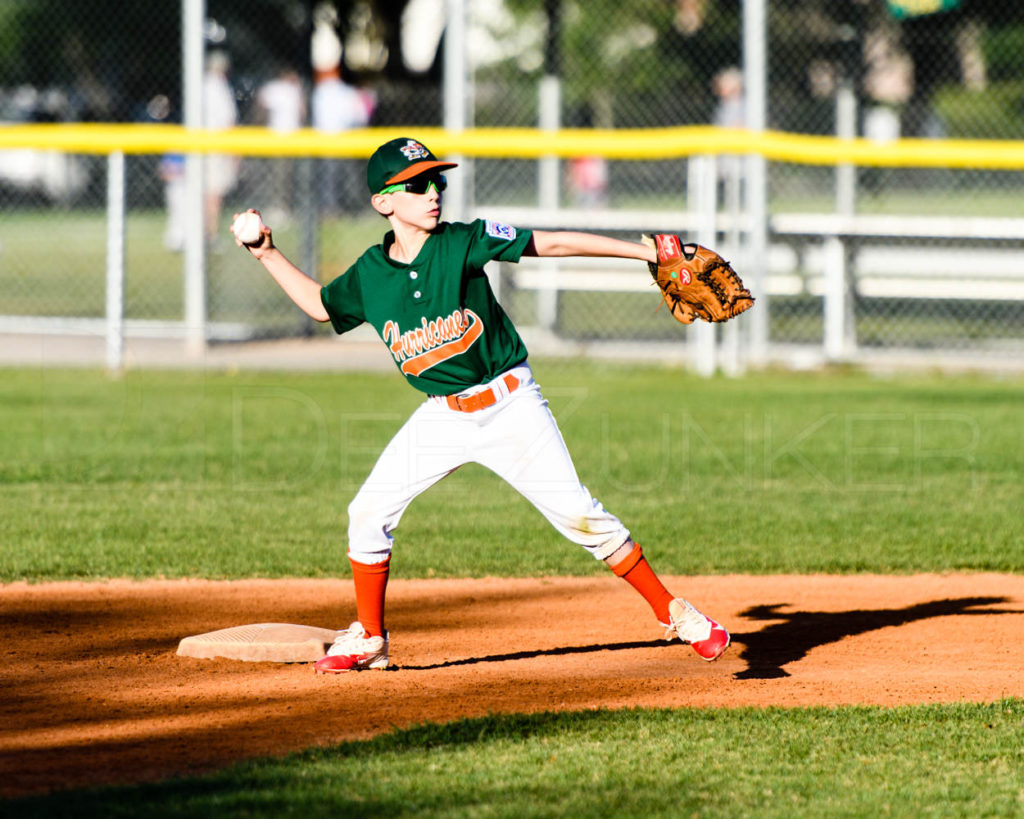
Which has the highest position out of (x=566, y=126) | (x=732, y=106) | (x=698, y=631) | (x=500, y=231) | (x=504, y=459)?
(x=566, y=126)

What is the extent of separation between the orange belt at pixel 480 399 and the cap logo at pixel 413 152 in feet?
2.59

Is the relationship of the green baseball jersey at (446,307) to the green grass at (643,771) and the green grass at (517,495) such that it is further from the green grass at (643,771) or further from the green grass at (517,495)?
the green grass at (517,495)

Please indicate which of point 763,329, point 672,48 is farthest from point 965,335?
point 672,48

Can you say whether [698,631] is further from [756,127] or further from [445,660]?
[756,127]

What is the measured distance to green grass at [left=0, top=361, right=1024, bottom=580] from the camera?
23.4 feet

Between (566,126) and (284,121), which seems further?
(566,126)

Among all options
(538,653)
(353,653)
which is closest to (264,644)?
(353,653)

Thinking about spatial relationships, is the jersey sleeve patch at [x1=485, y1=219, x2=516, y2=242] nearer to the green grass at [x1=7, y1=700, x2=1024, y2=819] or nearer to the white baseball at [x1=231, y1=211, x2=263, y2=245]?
the white baseball at [x1=231, y1=211, x2=263, y2=245]

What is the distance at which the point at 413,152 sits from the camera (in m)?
4.83

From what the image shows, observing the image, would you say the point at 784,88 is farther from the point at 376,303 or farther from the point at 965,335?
the point at 376,303

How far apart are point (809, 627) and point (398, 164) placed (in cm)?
257

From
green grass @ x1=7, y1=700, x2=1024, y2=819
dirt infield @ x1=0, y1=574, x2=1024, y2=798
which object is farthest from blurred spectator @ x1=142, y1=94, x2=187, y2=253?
green grass @ x1=7, y1=700, x2=1024, y2=819

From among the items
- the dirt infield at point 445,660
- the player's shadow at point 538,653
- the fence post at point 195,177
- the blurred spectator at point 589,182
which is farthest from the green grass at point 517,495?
the blurred spectator at point 589,182

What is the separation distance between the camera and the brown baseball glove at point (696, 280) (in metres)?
4.78
